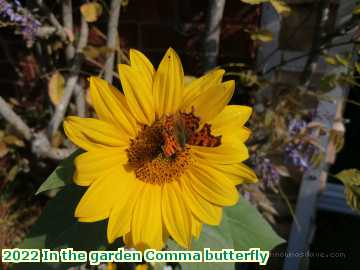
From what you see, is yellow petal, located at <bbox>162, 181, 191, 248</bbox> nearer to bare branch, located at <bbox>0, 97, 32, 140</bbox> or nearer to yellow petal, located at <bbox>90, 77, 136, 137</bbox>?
yellow petal, located at <bbox>90, 77, 136, 137</bbox>

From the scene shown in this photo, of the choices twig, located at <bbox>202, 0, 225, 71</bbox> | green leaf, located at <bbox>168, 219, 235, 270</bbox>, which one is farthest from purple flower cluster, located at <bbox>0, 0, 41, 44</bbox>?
green leaf, located at <bbox>168, 219, 235, 270</bbox>

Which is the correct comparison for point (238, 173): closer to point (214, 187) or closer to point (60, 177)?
point (214, 187)

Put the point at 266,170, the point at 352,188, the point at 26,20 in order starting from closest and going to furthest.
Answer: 1. the point at 352,188
2. the point at 26,20
3. the point at 266,170

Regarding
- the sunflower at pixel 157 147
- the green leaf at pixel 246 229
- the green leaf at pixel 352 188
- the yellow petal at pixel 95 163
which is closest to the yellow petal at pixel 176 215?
the sunflower at pixel 157 147

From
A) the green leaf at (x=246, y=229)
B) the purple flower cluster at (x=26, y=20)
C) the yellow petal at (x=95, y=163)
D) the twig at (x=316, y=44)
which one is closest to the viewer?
the yellow petal at (x=95, y=163)

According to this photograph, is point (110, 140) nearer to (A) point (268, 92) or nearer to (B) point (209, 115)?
(B) point (209, 115)

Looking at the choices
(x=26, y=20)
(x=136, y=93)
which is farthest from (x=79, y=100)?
(x=136, y=93)

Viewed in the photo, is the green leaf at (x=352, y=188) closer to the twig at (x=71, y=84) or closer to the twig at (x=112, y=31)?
the twig at (x=112, y=31)
